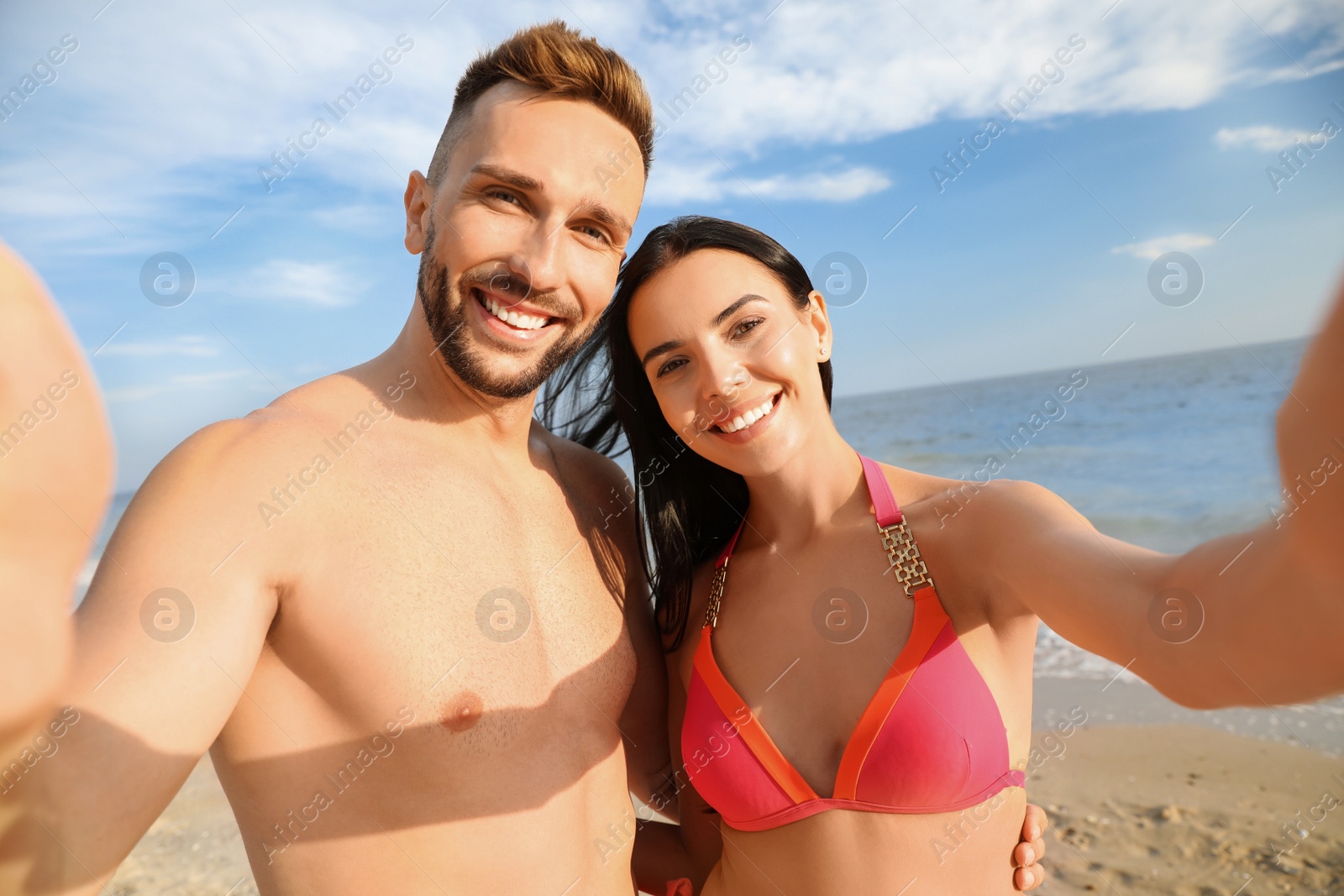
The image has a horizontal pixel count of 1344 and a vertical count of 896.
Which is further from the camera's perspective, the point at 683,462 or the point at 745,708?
the point at 683,462

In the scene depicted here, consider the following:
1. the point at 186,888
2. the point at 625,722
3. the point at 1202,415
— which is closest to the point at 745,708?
the point at 625,722

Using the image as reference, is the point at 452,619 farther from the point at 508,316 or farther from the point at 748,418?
the point at 748,418

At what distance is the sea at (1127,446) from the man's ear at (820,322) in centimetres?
140

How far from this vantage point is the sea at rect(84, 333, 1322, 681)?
1155 cm

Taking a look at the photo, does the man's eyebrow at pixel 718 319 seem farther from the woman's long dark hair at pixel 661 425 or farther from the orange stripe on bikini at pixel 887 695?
the orange stripe on bikini at pixel 887 695

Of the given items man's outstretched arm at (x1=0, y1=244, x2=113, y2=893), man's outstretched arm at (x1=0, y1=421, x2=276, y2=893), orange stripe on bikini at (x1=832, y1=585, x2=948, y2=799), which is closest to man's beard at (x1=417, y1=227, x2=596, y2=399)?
man's outstretched arm at (x1=0, y1=421, x2=276, y2=893)

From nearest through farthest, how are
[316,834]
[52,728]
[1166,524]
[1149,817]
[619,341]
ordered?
[52,728], [316,834], [619,341], [1149,817], [1166,524]

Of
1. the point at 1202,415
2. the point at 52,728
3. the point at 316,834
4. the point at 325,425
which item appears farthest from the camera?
the point at 1202,415

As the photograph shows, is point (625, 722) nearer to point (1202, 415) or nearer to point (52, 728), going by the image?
point (52, 728)

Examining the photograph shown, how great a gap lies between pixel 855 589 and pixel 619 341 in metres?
1.28

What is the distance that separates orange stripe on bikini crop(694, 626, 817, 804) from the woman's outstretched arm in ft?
2.61

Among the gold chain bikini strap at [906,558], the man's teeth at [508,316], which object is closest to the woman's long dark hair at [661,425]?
the man's teeth at [508,316]

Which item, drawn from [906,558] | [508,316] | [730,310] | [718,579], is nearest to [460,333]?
[508,316]

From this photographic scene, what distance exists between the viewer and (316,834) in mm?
2061
